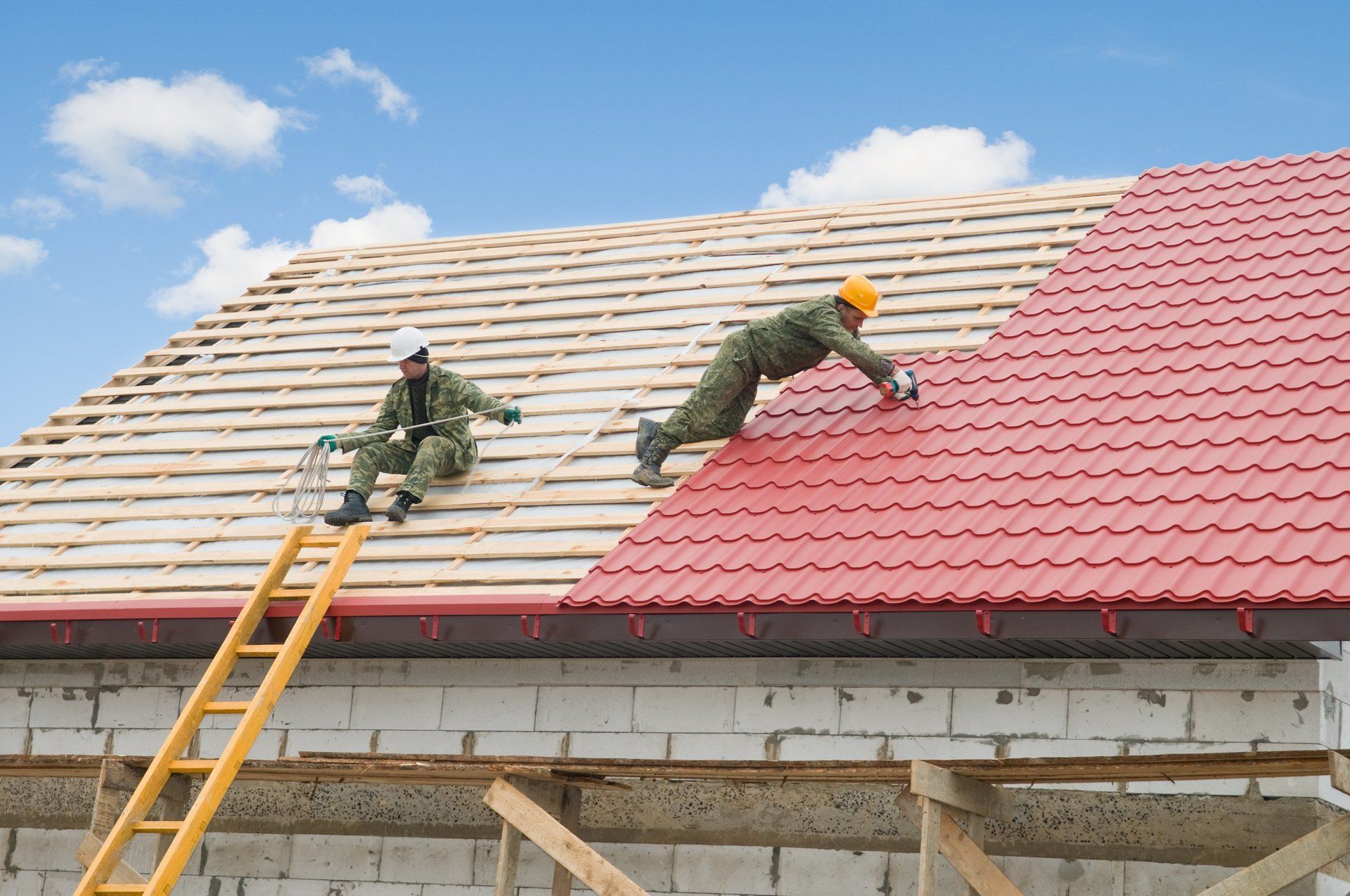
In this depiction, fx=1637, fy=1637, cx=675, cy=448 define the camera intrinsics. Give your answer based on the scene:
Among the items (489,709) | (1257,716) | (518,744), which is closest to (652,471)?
(489,709)

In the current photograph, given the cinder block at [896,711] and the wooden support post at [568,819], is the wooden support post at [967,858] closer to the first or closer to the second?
the cinder block at [896,711]

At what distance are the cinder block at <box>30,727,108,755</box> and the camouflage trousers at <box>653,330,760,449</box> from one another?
141 inches

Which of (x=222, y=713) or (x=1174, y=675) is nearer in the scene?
(x=1174, y=675)

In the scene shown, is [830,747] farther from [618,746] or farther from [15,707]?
[15,707]

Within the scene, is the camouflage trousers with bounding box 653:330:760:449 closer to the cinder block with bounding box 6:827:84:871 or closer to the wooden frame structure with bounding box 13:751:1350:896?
the wooden frame structure with bounding box 13:751:1350:896

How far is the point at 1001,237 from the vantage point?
11.3 m

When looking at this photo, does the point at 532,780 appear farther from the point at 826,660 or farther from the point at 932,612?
the point at 932,612

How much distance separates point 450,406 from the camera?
9.79 metres

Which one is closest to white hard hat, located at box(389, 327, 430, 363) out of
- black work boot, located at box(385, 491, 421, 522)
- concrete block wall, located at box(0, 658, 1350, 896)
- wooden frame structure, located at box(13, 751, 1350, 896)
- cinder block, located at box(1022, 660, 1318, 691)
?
black work boot, located at box(385, 491, 421, 522)

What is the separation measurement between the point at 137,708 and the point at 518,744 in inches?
96.1

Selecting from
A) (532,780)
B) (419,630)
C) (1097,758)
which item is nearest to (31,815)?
(419,630)

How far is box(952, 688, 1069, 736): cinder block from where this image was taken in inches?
286

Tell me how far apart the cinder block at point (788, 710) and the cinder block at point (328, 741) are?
81.3 inches

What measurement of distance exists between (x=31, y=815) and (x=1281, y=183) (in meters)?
8.73
